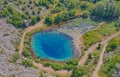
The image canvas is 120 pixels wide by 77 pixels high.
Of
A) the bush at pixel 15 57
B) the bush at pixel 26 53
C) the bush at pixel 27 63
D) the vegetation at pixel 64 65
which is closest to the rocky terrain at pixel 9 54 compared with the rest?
the bush at pixel 15 57

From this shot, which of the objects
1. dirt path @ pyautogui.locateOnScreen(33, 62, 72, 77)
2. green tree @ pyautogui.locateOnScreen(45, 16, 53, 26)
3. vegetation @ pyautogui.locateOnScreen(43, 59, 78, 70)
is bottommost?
dirt path @ pyautogui.locateOnScreen(33, 62, 72, 77)

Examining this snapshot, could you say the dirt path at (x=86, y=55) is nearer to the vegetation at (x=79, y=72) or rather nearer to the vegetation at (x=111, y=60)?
the vegetation at (x=111, y=60)

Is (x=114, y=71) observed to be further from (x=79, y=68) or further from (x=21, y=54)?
(x=21, y=54)

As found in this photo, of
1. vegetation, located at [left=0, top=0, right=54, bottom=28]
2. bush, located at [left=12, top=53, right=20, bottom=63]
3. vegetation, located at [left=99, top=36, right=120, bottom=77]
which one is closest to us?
vegetation, located at [left=99, top=36, right=120, bottom=77]

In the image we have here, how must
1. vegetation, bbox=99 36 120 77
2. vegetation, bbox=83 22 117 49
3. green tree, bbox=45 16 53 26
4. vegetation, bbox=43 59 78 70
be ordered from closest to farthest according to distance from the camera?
vegetation, bbox=99 36 120 77 < vegetation, bbox=43 59 78 70 < vegetation, bbox=83 22 117 49 < green tree, bbox=45 16 53 26

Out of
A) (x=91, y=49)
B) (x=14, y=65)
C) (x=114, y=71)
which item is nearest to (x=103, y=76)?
(x=114, y=71)

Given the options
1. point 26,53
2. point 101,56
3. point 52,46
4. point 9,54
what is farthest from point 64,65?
point 9,54

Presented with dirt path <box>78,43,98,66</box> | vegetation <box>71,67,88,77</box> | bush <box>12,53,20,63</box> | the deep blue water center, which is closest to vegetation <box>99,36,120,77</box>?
vegetation <box>71,67,88,77</box>

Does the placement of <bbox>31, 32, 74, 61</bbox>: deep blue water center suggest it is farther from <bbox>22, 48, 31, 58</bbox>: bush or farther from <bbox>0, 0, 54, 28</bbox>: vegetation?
<bbox>0, 0, 54, 28</bbox>: vegetation
